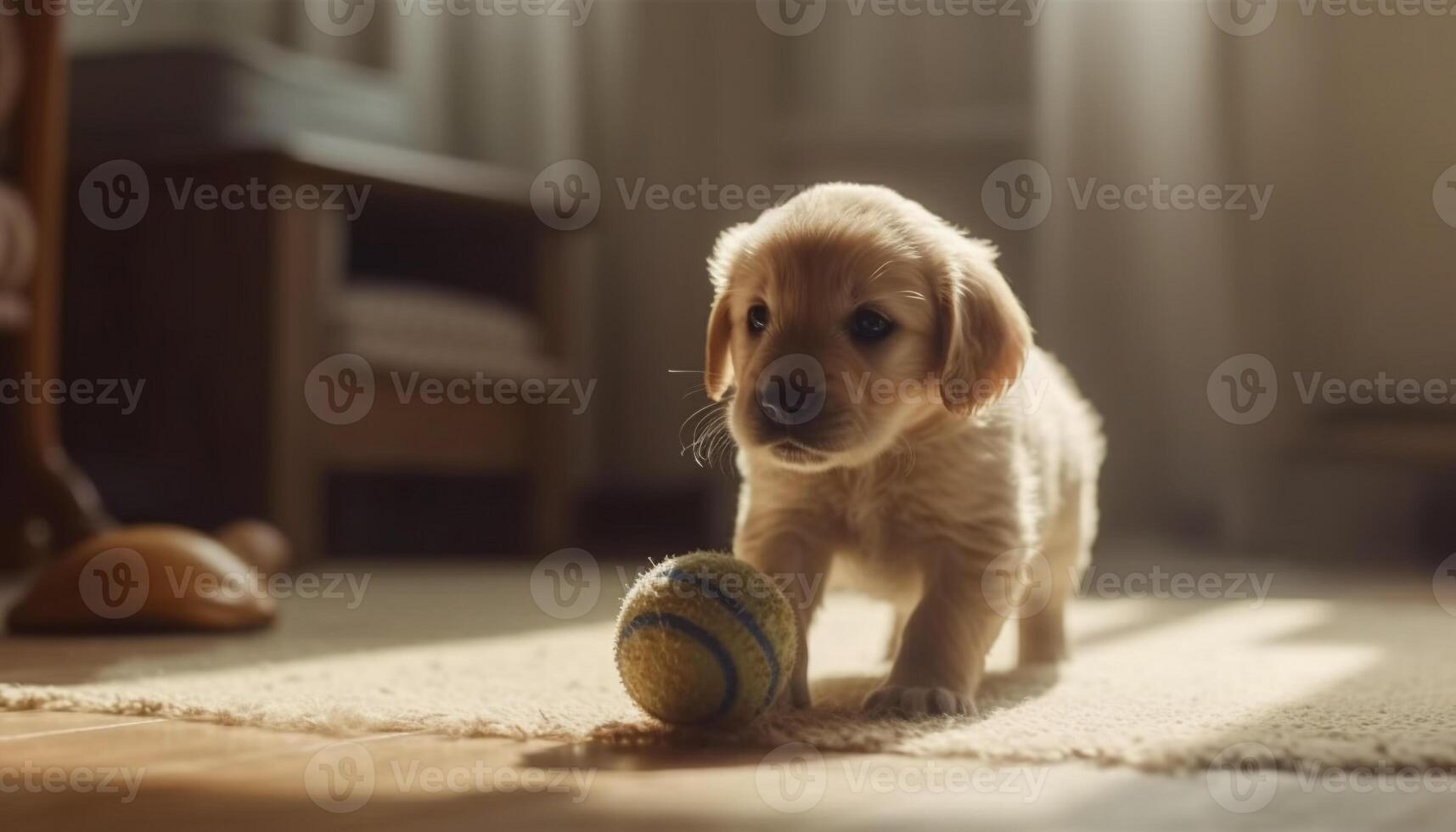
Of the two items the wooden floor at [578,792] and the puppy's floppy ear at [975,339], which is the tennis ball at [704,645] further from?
the puppy's floppy ear at [975,339]

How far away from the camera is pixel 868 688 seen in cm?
166

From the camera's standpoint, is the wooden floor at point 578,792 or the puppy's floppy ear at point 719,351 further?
the puppy's floppy ear at point 719,351

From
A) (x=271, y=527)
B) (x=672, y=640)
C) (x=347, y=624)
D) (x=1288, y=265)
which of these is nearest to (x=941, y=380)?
(x=672, y=640)

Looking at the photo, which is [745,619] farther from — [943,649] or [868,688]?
[868,688]

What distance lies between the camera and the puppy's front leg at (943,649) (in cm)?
141

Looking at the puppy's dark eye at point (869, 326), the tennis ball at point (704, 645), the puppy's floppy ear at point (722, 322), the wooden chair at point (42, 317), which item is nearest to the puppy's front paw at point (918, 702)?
the tennis ball at point (704, 645)

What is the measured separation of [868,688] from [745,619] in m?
0.43

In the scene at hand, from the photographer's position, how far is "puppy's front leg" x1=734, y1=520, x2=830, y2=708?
1.58 metres

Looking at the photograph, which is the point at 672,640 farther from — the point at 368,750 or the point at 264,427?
the point at 264,427

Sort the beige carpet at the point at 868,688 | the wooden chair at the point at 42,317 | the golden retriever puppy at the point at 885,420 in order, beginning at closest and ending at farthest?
the beige carpet at the point at 868,688, the golden retriever puppy at the point at 885,420, the wooden chair at the point at 42,317

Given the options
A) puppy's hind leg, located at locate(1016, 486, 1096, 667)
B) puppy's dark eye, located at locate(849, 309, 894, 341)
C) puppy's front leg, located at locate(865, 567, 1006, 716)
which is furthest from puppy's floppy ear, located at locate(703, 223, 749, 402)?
puppy's hind leg, located at locate(1016, 486, 1096, 667)

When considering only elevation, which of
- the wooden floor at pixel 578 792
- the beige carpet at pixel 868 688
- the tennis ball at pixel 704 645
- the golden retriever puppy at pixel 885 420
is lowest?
the beige carpet at pixel 868 688

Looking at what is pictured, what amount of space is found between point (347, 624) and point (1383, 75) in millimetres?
2970

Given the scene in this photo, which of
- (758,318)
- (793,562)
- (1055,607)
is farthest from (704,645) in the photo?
(1055,607)
